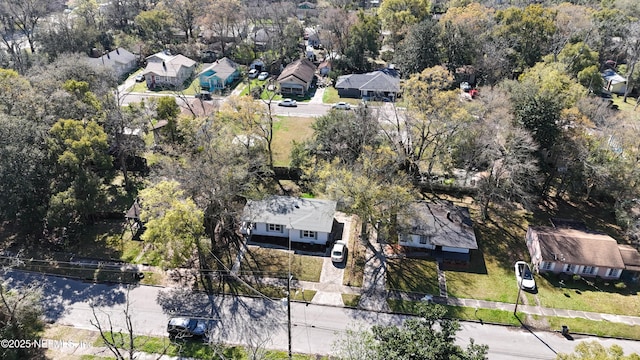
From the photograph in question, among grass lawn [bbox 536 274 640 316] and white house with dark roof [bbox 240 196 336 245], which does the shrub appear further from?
white house with dark roof [bbox 240 196 336 245]

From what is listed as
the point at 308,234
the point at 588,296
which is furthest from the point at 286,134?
the point at 588,296

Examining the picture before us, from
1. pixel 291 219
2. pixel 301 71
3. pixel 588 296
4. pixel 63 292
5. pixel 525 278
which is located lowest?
pixel 63 292

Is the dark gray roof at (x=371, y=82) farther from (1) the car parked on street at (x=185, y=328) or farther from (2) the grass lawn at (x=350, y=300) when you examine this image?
(1) the car parked on street at (x=185, y=328)

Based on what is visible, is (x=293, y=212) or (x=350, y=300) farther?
(x=293, y=212)

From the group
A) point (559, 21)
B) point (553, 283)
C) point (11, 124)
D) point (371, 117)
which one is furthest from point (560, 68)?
point (11, 124)

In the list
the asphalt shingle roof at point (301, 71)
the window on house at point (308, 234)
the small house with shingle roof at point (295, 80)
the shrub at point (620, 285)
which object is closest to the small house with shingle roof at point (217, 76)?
the asphalt shingle roof at point (301, 71)

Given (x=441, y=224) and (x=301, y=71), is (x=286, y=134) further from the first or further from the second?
(x=441, y=224)
